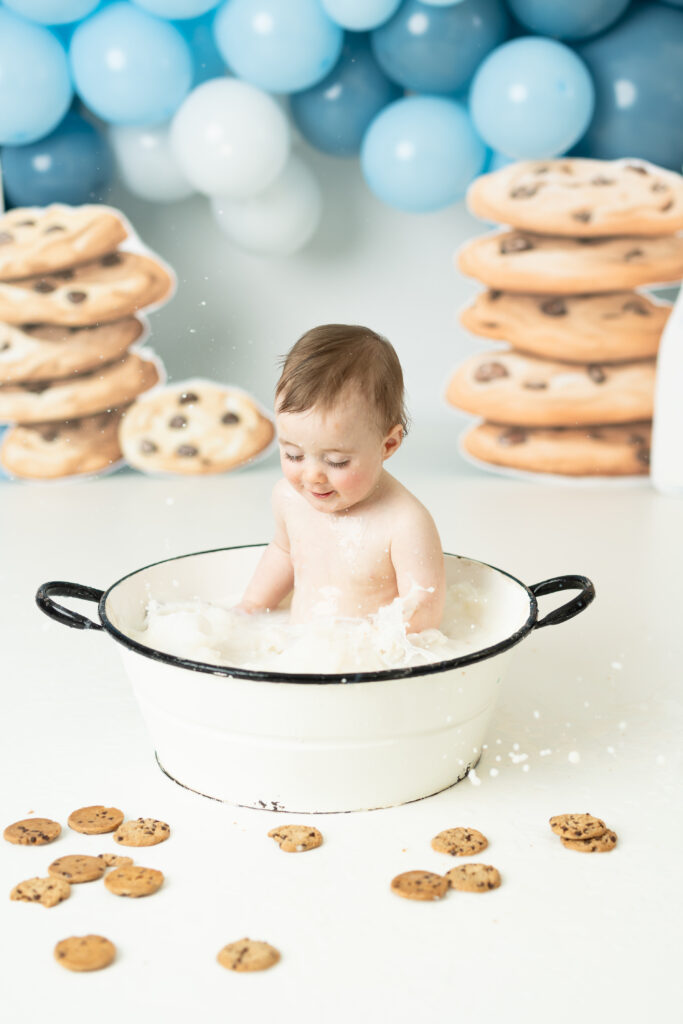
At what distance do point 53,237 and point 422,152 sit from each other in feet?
2.82

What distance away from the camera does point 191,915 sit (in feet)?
3.35

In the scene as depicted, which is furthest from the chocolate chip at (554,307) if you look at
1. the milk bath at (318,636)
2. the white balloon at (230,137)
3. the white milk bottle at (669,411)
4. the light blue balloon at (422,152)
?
the milk bath at (318,636)

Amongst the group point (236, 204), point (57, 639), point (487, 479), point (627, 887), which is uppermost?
point (236, 204)

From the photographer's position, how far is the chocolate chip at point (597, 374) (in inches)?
104

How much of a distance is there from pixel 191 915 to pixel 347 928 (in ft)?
0.45

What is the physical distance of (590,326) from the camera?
2.62m

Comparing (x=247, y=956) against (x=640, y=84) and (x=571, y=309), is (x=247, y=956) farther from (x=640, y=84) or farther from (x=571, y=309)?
(x=640, y=84)

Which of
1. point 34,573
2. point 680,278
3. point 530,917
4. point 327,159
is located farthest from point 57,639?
point 327,159

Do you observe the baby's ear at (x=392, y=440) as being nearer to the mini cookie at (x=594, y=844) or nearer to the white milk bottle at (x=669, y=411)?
the mini cookie at (x=594, y=844)

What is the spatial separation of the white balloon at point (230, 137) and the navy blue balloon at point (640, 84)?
0.71 meters

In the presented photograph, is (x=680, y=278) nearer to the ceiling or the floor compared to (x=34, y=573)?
nearer to the ceiling

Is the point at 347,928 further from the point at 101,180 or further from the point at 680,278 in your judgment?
the point at 101,180

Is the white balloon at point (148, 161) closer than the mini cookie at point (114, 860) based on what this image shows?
No

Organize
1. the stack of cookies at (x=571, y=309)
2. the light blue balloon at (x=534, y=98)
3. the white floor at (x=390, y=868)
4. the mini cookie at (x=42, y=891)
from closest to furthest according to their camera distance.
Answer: the white floor at (x=390, y=868), the mini cookie at (x=42, y=891), the light blue balloon at (x=534, y=98), the stack of cookies at (x=571, y=309)
